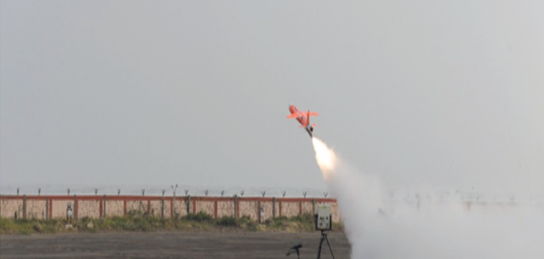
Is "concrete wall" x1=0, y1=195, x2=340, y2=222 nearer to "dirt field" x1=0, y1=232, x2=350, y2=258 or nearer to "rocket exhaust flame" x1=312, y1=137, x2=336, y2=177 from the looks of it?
"dirt field" x1=0, y1=232, x2=350, y2=258

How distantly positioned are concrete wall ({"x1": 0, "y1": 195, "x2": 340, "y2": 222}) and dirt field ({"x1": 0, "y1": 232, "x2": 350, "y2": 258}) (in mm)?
9500

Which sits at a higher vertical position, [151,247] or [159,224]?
[159,224]

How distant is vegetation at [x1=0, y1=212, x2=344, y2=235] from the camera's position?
67.4 metres

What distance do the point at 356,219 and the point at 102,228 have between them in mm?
37195

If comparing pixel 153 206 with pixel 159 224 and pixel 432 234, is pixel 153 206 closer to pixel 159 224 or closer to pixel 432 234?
pixel 159 224

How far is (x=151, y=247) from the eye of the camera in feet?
162

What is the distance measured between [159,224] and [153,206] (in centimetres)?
480

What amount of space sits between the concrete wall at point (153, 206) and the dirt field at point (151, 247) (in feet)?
31.2

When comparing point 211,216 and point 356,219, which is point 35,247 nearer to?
point 356,219

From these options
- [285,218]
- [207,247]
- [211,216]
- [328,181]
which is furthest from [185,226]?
[328,181]

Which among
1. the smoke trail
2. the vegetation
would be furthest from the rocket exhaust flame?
the vegetation

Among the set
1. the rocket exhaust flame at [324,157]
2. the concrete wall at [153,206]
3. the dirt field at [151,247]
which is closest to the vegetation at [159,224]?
the concrete wall at [153,206]

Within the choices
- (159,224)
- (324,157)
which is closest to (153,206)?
(159,224)

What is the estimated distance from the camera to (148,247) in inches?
1946
